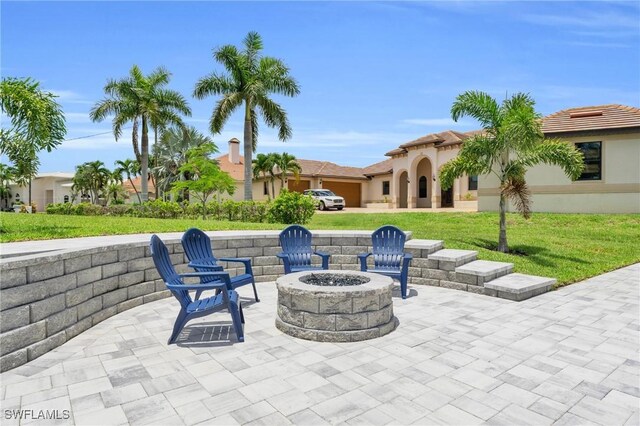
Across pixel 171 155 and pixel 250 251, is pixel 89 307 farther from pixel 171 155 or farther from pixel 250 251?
pixel 171 155

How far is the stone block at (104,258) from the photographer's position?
16.8ft

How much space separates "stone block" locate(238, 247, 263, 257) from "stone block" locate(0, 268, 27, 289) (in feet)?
13.2

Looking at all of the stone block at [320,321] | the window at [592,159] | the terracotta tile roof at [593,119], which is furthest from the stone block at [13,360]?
the window at [592,159]

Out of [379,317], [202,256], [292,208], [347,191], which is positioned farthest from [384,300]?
[347,191]

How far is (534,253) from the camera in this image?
10.6m

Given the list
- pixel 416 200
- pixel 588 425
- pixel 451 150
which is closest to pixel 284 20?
pixel 588 425

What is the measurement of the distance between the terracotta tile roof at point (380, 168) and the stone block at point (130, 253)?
28.0 metres

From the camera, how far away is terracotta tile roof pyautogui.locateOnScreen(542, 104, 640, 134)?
56.2 ft

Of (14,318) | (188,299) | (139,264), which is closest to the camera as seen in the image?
(14,318)

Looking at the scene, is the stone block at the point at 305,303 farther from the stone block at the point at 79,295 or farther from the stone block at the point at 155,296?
the stone block at the point at 155,296

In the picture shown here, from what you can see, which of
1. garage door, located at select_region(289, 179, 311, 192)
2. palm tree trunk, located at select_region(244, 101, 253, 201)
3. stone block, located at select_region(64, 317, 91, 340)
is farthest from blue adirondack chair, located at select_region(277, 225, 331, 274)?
garage door, located at select_region(289, 179, 311, 192)

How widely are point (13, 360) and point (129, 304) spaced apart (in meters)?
2.11

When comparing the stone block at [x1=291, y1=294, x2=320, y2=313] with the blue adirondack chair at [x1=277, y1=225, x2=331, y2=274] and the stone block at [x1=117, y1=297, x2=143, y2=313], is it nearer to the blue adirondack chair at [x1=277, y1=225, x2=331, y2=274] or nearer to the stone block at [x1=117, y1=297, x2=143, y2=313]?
the blue adirondack chair at [x1=277, y1=225, x2=331, y2=274]

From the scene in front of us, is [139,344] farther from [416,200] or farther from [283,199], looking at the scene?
[416,200]
